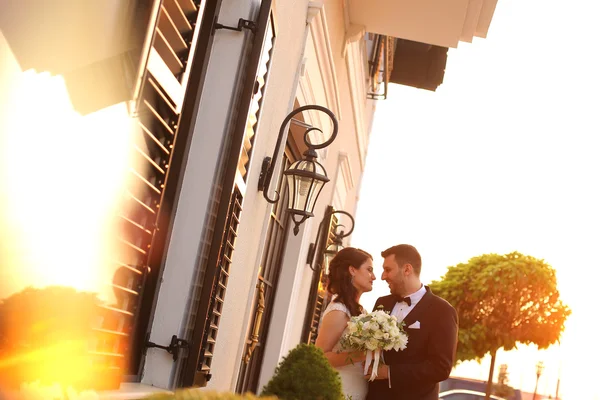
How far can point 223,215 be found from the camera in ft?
12.8

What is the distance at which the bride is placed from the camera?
5.84m

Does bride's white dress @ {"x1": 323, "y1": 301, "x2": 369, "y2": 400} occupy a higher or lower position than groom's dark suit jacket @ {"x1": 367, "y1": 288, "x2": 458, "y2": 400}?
lower

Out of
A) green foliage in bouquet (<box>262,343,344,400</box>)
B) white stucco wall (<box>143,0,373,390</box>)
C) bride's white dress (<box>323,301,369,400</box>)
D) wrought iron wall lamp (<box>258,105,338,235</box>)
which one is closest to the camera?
green foliage in bouquet (<box>262,343,344,400</box>)

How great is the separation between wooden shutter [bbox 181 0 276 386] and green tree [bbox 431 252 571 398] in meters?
20.1

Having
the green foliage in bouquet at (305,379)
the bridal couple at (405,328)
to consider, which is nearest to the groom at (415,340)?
the bridal couple at (405,328)

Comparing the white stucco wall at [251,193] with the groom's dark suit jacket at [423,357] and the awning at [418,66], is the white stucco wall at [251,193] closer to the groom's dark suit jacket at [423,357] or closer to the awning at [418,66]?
the groom's dark suit jacket at [423,357]

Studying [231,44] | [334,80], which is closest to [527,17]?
[334,80]

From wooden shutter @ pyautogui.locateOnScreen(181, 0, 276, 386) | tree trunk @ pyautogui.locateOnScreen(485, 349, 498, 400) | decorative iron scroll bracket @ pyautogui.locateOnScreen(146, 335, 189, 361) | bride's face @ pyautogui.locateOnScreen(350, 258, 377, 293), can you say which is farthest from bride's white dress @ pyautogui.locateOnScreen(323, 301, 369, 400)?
tree trunk @ pyautogui.locateOnScreen(485, 349, 498, 400)

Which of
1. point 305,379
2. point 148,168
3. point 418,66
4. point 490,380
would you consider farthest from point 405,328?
point 490,380

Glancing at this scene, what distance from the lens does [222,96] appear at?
12.9ft

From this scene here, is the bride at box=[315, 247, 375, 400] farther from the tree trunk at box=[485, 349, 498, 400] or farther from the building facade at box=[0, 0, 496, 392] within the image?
the tree trunk at box=[485, 349, 498, 400]

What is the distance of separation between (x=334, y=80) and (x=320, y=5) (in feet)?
6.11

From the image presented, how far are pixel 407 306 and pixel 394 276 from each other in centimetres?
24

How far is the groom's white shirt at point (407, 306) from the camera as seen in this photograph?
6.09 metres
